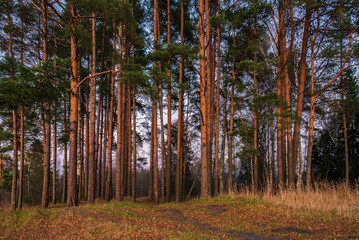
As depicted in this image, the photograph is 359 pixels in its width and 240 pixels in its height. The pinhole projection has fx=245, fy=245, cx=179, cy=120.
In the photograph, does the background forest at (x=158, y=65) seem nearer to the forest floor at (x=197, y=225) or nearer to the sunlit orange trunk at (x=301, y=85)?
the sunlit orange trunk at (x=301, y=85)

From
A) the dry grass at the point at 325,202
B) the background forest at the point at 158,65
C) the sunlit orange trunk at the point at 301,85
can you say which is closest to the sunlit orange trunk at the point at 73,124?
the background forest at the point at 158,65

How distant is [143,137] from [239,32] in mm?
12191

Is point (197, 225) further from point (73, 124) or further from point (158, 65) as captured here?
point (158, 65)

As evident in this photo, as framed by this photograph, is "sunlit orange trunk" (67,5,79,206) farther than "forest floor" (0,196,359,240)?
Yes

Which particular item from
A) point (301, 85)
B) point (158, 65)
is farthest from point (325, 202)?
point (158, 65)

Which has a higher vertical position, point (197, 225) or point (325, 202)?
point (325, 202)

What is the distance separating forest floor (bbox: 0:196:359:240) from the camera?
17.7ft

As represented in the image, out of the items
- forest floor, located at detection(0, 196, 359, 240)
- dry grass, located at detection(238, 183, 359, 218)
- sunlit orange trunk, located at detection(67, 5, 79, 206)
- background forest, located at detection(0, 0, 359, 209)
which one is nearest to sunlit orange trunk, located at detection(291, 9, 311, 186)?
background forest, located at detection(0, 0, 359, 209)

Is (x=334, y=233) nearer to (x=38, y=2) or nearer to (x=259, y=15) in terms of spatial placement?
(x=259, y=15)

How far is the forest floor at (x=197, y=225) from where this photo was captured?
539cm

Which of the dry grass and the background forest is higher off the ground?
the background forest

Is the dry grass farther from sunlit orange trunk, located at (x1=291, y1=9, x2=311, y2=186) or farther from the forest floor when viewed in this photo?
sunlit orange trunk, located at (x1=291, y1=9, x2=311, y2=186)

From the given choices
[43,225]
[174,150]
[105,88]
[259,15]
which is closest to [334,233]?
[43,225]

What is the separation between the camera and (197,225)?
23.0ft
